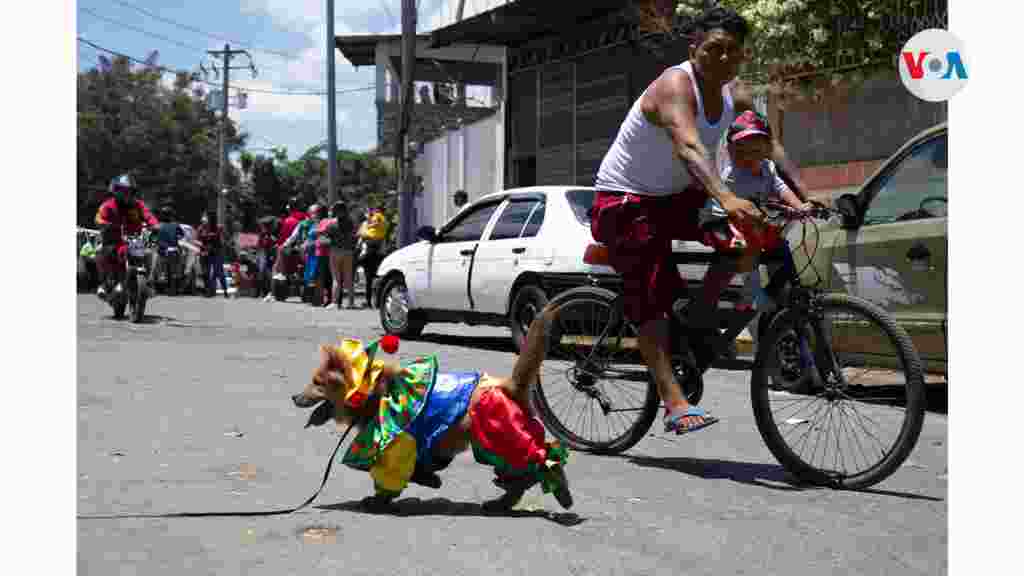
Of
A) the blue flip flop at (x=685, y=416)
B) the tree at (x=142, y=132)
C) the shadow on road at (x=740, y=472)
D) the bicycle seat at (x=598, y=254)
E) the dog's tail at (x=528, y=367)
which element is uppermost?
the tree at (x=142, y=132)

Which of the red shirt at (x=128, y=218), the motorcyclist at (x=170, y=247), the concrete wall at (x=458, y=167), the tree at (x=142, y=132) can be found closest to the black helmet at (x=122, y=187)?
the tree at (x=142, y=132)

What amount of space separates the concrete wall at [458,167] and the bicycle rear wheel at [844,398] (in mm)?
17575

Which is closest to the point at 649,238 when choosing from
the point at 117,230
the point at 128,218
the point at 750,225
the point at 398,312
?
the point at 750,225

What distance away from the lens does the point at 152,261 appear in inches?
513

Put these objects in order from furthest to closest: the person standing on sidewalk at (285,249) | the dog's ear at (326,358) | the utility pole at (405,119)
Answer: the utility pole at (405,119) → the person standing on sidewalk at (285,249) → the dog's ear at (326,358)

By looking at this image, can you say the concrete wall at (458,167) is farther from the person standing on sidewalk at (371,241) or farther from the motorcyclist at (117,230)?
the motorcyclist at (117,230)

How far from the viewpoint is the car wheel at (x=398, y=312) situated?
11.2 meters

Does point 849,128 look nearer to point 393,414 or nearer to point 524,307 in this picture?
point 524,307

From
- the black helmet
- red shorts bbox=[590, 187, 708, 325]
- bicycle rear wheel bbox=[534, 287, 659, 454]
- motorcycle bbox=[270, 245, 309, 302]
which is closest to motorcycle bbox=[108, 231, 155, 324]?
the black helmet

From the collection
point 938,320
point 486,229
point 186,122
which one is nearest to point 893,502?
point 938,320

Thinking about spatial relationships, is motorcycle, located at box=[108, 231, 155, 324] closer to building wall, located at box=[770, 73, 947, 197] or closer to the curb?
the curb

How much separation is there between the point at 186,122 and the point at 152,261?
8.74ft

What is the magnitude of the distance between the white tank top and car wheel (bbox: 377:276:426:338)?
21.7 feet

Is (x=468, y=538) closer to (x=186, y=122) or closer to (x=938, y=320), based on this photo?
(x=938, y=320)
